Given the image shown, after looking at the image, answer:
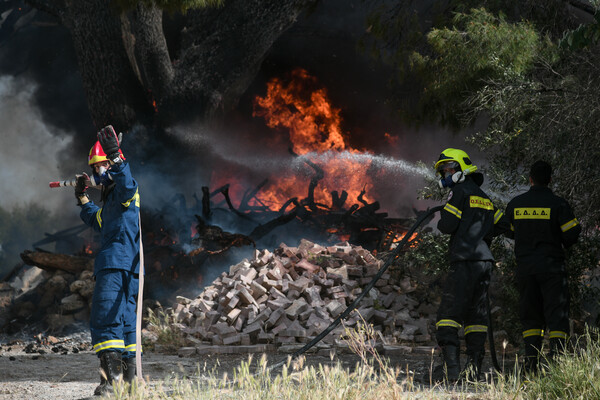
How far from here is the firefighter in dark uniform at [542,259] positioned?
504 centimetres

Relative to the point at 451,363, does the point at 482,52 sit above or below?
above

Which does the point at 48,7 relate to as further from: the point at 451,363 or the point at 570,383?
the point at 570,383

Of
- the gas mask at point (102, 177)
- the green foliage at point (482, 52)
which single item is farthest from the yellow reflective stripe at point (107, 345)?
the green foliage at point (482, 52)

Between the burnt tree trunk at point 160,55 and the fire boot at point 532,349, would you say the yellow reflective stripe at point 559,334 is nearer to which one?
the fire boot at point 532,349

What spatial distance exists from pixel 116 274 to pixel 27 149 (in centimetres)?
1053

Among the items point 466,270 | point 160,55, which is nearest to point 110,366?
point 466,270

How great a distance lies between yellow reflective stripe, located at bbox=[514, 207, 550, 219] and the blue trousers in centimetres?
311

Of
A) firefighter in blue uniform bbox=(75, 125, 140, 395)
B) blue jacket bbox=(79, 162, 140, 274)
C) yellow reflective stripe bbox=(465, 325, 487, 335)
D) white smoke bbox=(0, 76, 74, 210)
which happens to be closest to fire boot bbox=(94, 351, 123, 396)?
firefighter in blue uniform bbox=(75, 125, 140, 395)

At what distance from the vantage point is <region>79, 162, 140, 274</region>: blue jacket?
476 cm

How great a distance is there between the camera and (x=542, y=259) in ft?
16.7

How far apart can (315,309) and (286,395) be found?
15.4 ft

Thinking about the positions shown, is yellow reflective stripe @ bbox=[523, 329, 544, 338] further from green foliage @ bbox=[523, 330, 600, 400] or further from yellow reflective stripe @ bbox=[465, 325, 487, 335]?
green foliage @ bbox=[523, 330, 600, 400]

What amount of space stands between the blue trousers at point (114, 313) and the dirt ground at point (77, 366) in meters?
0.43

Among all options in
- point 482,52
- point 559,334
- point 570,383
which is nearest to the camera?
point 570,383
